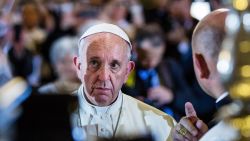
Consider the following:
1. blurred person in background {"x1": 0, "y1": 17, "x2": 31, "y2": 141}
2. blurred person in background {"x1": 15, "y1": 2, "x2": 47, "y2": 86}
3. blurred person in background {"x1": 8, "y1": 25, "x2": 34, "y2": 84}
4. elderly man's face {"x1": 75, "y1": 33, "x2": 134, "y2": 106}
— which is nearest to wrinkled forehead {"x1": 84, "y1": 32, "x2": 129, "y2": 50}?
elderly man's face {"x1": 75, "y1": 33, "x2": 134, "y2": 106}

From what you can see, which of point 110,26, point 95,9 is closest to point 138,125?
point 110,26

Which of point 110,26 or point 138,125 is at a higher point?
point 110,26

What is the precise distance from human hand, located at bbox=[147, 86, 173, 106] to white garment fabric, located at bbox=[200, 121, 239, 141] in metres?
0.61

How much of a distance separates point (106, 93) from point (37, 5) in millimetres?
2627

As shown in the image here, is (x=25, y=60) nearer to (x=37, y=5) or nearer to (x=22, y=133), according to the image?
(x=37, y=5)

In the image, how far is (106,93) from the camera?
4.64 ft

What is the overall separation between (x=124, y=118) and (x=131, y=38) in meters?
0.52

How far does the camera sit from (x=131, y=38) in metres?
1.90

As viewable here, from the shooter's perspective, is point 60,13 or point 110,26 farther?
point 60,13

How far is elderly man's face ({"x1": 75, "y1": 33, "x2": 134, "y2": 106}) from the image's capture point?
140 cm

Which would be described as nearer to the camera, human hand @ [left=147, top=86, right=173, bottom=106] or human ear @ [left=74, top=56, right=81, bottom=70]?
human ear @ [left=74, top=56, right=81, bottom=70]

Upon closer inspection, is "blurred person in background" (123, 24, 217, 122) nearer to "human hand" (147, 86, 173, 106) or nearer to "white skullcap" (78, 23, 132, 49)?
"human hand" (147, 86, 173, 106)

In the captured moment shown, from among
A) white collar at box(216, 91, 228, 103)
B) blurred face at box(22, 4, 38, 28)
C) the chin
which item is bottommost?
blurred face at box(22, 4, 38, 28)

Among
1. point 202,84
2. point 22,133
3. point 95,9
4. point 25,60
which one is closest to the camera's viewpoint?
point 22,133
